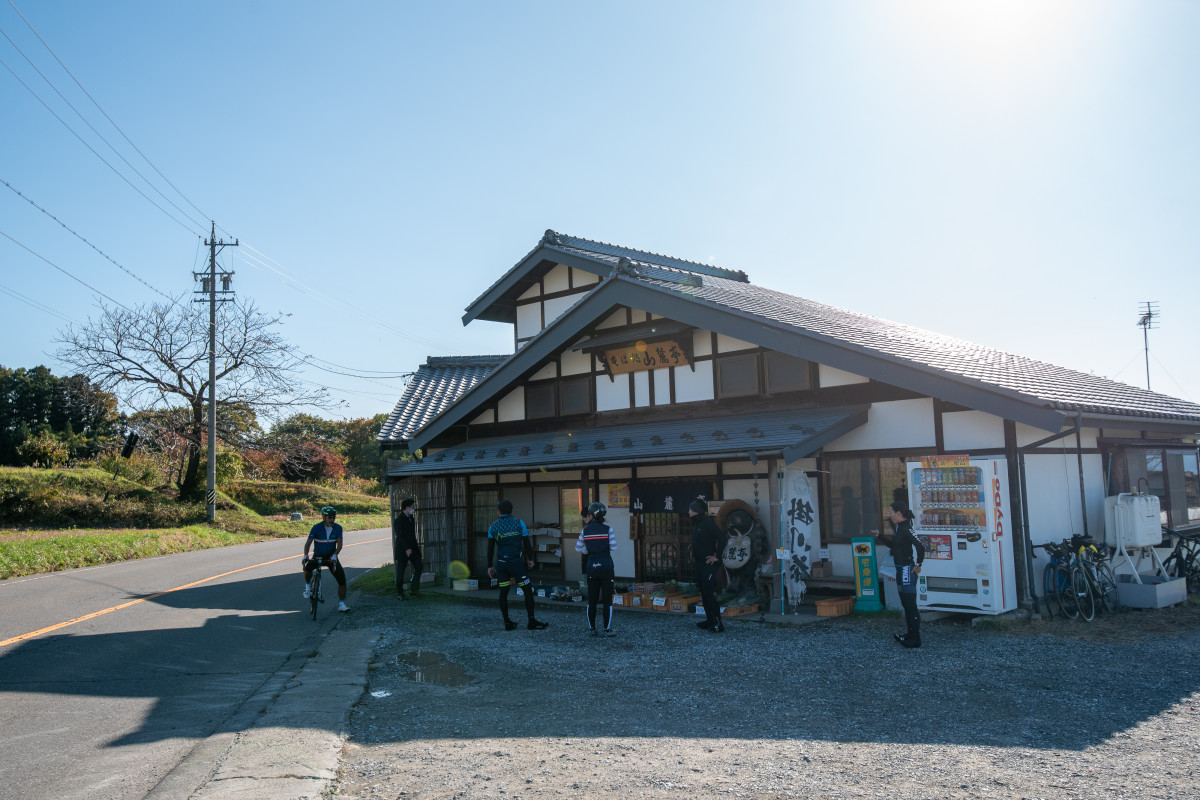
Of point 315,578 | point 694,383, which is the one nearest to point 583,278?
point 694,383

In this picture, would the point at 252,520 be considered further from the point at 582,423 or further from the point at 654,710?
the point at 654,710

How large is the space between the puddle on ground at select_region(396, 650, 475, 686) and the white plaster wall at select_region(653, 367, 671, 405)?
6.36 metres

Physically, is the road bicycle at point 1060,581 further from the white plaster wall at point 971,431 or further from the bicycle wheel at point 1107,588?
the white plaster wall at point 971,431

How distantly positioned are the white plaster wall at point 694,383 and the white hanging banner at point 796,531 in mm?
3007

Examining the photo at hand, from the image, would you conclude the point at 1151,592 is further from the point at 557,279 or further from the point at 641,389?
the point at 557,279

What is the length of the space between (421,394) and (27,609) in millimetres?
9497

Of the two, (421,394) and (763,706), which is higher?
(421,394)

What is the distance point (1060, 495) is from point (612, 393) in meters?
7.35

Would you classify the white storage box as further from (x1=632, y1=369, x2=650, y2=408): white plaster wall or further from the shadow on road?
the shadow on road

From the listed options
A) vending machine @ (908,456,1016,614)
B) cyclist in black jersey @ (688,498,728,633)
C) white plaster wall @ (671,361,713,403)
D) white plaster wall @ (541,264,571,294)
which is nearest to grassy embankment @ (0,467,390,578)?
white plaster wall @ (541,264,571,294)

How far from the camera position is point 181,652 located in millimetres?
9141

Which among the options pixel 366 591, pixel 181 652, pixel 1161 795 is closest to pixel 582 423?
pixel 366 591

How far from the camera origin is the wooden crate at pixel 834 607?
1033cm

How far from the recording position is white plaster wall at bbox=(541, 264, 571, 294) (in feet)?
58.7
